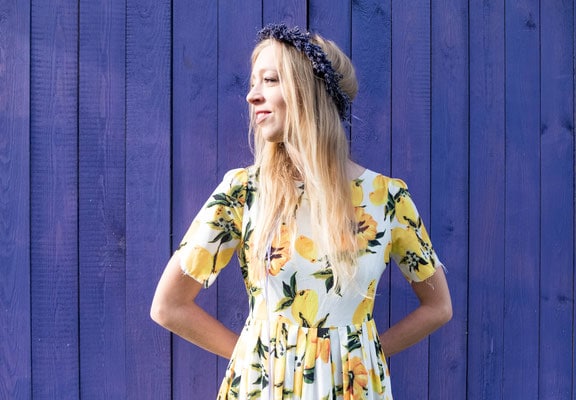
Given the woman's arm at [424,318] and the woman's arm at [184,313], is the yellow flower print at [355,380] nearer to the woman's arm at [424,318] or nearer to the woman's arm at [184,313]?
the woman's arm at [424,318]

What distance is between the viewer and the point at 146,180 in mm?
2205

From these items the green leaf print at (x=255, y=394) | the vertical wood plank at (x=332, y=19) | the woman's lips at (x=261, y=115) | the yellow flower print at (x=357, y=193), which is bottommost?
the green leaf print at (x=255, y=394)

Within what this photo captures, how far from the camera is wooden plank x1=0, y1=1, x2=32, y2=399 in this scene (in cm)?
209

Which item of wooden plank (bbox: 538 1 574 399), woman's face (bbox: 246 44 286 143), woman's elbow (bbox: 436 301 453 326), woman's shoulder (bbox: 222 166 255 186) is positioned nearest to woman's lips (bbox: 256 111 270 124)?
woman's face (bbox: 246 44 286 143)

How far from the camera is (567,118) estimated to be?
260 cm

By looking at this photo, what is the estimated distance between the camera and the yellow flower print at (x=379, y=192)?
1.88 metres

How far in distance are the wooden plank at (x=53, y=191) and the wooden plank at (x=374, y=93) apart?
1029 mm

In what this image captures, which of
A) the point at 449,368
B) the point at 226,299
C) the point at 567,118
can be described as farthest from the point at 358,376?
the point at 567,118

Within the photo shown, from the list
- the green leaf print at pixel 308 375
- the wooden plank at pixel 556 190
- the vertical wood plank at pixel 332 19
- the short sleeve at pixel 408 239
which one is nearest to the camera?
the green leaf print at pixel 308 375

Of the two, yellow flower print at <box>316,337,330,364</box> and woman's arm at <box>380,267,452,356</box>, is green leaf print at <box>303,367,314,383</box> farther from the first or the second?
woman's arm at <box>380,267,452,356</box>

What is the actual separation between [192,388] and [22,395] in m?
Result: 0.58

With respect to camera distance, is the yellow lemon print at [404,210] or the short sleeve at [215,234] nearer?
the short sleeve at [215,234]

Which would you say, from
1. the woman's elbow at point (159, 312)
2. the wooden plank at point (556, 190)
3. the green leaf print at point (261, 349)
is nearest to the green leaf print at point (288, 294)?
the green leaf print at point (261, 349)

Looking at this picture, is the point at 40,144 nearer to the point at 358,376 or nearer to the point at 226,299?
the point at 226,299
